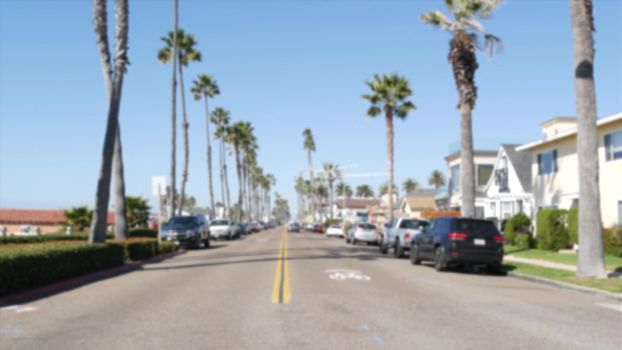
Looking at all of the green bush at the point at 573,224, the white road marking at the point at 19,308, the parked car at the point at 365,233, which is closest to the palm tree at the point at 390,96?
the parked car at the point at 365,233

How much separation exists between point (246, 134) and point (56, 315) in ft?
298

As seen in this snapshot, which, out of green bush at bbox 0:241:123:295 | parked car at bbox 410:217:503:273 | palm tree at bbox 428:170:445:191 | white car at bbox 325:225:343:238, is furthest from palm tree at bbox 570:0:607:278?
palm tree at bbox 428:170:445:191

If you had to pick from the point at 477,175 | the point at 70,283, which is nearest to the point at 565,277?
the point at 70,283

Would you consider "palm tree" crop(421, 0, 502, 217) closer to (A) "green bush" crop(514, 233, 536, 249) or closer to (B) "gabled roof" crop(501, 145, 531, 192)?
(A) "green bush" crop(514, 233, 536, 249)

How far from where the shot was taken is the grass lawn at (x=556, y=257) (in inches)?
824

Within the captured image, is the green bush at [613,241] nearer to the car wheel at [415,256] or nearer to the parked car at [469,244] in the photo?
the parked car at [469,244]

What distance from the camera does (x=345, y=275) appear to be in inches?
712

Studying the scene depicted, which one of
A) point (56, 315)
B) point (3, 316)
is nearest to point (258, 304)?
point (56, 315)

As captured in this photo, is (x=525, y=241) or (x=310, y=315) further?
(x=525, y=241)

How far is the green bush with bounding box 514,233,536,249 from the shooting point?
98.8ft

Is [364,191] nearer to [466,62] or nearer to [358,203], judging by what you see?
[358,203]

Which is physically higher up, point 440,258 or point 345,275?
Result: point 440,258

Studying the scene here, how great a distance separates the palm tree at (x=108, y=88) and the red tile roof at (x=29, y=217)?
134 ft

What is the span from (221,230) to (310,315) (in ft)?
138
